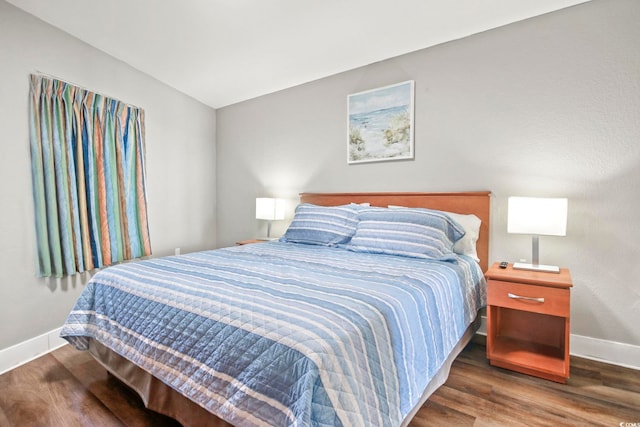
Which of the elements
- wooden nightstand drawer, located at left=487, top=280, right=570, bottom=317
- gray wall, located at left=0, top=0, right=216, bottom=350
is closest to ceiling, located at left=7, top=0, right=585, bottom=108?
gray wall, located at left=0, top=0, right=216, bottom=350

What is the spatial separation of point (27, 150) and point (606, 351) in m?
4.17

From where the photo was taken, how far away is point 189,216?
3.72 m

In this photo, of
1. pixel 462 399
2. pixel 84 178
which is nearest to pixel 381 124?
pixel 462 399

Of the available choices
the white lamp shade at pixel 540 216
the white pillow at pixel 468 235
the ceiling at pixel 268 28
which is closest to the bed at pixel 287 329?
the white pillow at pixel 468 235

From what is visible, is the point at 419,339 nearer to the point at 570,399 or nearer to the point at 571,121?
the point at 570,399

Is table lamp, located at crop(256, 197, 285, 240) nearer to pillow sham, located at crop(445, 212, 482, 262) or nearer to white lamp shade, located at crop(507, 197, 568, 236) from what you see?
pillow sham, located at crop(445, 212, 482, 262)

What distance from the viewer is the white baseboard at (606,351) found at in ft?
A: 6.25

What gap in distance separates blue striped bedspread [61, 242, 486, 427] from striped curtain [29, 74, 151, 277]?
956 millimetres

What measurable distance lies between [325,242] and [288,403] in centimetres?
169

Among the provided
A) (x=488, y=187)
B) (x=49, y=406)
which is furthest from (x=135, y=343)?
(x=488, y=187)

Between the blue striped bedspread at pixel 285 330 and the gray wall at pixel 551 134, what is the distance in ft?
3.06

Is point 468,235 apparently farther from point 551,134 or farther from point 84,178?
point 84,178

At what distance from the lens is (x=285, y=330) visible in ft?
3.12

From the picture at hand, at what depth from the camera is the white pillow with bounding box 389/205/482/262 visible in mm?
2240
